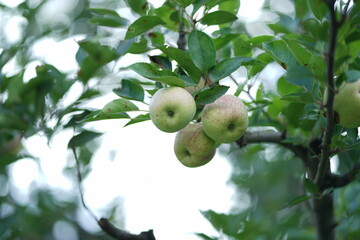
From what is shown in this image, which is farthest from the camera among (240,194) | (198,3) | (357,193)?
(240,194)

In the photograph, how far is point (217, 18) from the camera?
1412 mm

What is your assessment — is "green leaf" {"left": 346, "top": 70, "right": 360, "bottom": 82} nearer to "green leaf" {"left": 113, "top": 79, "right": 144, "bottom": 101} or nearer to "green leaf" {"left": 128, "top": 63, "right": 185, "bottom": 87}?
"green leaf" {"left": 128, "top": 63, "right": 185, "bottom": 87}

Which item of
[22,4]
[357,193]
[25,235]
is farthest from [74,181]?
[357,193]

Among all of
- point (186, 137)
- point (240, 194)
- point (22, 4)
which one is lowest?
point (240, 194)

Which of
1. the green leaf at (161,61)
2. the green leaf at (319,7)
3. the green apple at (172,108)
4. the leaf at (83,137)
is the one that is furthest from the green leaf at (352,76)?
the leaf at (83,137)

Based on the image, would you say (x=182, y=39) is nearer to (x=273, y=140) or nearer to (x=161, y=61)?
(x=161, y=61)

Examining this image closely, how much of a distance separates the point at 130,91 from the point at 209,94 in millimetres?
228

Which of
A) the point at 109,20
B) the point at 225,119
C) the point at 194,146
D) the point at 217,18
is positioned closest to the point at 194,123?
the point at 194,146

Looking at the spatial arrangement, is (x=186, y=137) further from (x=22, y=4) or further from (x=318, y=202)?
(x=22, y=4)

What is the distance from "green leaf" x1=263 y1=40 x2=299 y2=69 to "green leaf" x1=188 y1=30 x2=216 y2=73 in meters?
0.14

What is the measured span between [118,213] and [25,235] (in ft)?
2.56

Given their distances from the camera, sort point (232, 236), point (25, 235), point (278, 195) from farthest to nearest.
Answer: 1. point (278, 195)
2. point (25, 235)
3. point (232, 236)

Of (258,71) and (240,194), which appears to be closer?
(258,71)

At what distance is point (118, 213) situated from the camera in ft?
9.51
